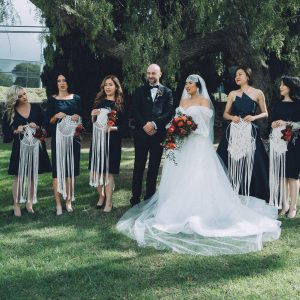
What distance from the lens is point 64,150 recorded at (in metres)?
5.91

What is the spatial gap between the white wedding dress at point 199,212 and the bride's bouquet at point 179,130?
0.11 metres

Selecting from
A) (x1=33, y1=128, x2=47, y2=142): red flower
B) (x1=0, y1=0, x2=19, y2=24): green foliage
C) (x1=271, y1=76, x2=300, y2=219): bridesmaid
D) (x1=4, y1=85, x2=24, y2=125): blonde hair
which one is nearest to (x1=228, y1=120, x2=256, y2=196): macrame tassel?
(x1=271, y1=76, x2=300, y2=219): bridesmaid

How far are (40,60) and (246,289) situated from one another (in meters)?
18.9

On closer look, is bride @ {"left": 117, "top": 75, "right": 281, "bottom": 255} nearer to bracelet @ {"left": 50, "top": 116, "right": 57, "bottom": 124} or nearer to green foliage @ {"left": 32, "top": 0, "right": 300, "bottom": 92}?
bracelet @ {"left": 50, "top": 116, "right": 57, "bottom": 124}

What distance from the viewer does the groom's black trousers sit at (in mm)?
6074

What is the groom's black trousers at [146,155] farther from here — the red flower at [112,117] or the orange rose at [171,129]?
the orange rose at [171,129]

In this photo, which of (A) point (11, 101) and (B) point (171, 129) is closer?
(B) point (171, 129)

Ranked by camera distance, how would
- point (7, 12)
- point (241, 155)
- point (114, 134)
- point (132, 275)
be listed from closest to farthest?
1. point (132, 275)
2. point (241, 155)
3. point (114, 134)
4. point (7, 12)

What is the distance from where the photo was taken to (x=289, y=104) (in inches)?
227

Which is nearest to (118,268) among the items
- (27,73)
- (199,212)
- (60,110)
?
(199,212)

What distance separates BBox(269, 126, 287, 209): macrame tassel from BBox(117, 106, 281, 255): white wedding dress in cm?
27

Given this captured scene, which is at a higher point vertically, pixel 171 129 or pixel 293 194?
pixel 171 129

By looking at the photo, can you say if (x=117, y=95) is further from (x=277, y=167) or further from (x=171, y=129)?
(x=277, y=167)

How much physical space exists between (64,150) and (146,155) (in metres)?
1.10
